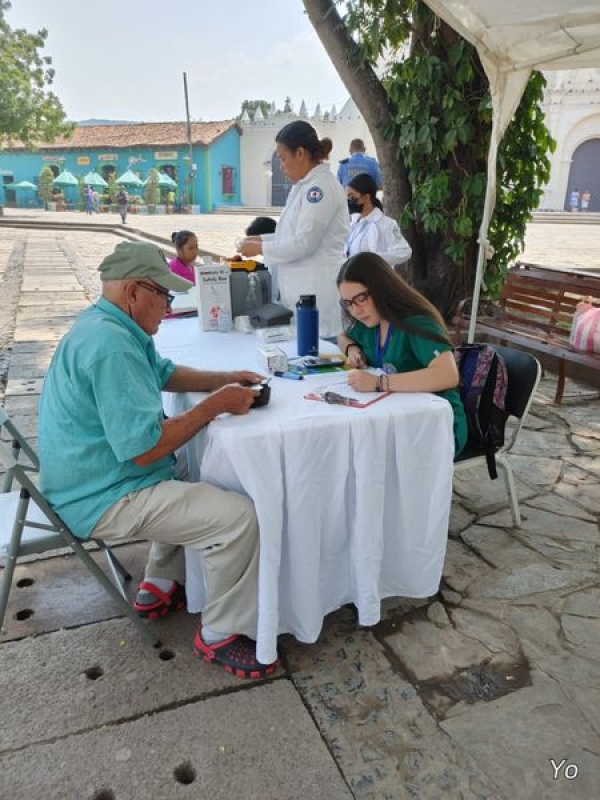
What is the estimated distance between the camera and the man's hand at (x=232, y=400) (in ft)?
5.92

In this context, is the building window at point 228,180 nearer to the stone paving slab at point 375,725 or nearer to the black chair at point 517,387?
the black chair at point 517,387

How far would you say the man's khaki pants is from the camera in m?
1.75

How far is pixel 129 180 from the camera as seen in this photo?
3300 centimetres

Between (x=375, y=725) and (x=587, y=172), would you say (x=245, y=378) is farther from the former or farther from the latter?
(x=587, y=172)

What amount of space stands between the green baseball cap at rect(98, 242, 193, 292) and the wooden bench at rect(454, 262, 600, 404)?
347 centimetres

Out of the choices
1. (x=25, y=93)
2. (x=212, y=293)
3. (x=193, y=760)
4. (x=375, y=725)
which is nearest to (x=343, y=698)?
(x=375, y=725)

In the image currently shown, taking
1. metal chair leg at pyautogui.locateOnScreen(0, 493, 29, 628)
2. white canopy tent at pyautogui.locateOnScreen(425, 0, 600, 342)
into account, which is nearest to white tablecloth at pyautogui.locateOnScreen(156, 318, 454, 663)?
metal chair leg at pyautogui.locateOnScreen(0, 493, 29, 628)

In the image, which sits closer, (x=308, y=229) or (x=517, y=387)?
(x=517, y=387)

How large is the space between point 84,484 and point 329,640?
991 millimetres

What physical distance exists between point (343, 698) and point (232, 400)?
98 centimetres

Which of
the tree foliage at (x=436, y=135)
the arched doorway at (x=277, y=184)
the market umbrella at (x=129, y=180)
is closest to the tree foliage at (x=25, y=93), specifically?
the market umbrella at (x=129, y=180)

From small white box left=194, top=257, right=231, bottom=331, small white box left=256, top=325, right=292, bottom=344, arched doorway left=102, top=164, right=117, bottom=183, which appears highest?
arched doorway left=102, top=164, right=117, bottom=183

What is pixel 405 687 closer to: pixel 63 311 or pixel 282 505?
pixel 282 505

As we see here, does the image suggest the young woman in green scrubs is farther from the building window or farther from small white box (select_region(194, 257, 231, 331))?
the building window
